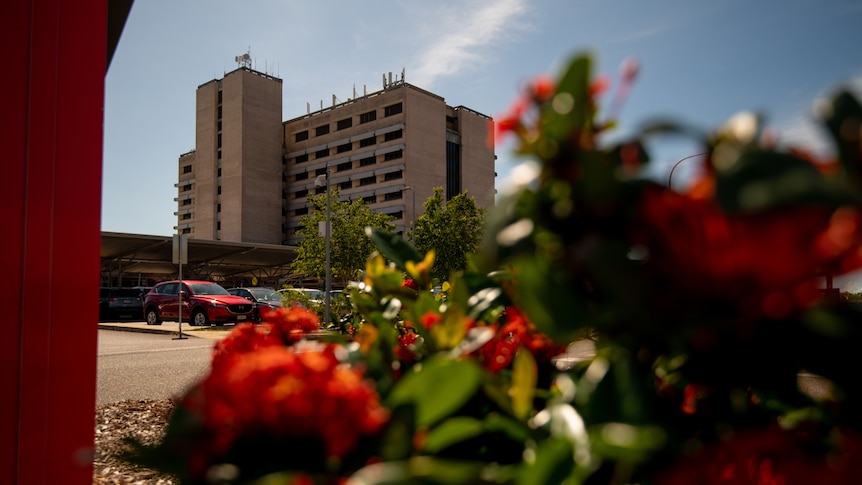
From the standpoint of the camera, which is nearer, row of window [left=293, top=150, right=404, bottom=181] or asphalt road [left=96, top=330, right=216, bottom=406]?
asphalt road [left=96, top=330, right=216, bottom=406]

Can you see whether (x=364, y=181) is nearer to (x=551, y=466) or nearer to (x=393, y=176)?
(x=393, y=176)

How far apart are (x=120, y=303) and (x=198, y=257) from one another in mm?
16632

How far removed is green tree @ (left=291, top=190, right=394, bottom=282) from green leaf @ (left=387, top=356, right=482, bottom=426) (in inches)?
1039

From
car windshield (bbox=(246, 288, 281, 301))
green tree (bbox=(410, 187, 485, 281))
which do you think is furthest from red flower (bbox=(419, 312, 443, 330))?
green tree (bbox=(410, 187, 485, 281))

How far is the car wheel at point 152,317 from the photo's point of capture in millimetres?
19781

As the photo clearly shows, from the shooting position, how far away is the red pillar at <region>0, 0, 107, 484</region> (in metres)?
1.82

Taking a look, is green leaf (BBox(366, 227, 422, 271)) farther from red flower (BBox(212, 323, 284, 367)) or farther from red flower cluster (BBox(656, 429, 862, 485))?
red flower cluster (BBox(656, 429, 862, 485))

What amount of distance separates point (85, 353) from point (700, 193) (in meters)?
2.12

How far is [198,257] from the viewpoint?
39969 millimetres

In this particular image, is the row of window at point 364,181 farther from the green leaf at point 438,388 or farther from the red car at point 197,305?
the green leaf at point 438,388

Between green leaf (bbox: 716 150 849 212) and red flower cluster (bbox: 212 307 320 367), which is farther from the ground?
green leaf (bbox: 716 150 849 212)

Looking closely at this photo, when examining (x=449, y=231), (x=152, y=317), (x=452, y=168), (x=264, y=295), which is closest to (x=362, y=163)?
(x=452, y=168)

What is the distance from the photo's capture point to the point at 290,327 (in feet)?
3.20

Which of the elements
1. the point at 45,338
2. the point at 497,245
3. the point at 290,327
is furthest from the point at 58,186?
the point at 497,245
